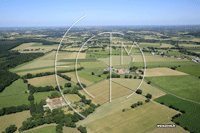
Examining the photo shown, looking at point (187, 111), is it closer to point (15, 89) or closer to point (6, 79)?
point (15, 89)

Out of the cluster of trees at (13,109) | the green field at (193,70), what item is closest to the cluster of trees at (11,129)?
the cluster of trees at (13,109)

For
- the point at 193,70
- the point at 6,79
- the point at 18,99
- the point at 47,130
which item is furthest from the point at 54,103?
the point at 193,70

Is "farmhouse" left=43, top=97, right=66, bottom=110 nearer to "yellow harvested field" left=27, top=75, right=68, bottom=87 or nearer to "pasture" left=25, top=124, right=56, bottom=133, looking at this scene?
"pasture" left=25, top=124, right=56, bottom=133

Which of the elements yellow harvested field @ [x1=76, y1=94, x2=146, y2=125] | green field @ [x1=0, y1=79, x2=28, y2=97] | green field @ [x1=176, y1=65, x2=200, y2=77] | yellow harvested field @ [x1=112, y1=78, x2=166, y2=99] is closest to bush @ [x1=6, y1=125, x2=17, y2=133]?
yellow harvested field @ [x1=76, y1=94, x2=146, y2=125]

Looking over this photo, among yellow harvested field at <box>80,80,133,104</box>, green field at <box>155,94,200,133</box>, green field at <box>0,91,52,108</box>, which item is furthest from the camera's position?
yellow harvested field at <box>80,80,133,104</box>

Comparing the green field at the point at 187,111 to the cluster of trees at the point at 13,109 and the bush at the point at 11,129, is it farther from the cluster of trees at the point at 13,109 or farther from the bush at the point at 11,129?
the cluster of trees at the point at 13,109

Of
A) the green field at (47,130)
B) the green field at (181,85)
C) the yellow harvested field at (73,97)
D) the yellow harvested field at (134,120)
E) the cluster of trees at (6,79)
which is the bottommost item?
the green field at (47,130)

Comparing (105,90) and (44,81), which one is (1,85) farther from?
(105,90)
